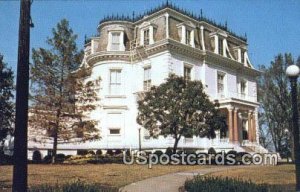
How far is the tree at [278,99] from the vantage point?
3797cm

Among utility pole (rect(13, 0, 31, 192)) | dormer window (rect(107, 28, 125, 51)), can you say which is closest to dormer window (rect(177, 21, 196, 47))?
dormer window (rect(107, 28, 125, 51))

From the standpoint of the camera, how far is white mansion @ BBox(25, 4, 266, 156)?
33.8 metres

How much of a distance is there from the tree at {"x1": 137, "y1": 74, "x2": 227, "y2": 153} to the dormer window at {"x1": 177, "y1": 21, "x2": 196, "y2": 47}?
915cm

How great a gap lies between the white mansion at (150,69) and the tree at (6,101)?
5.04m

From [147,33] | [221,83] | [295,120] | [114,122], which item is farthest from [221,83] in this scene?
[295,120]

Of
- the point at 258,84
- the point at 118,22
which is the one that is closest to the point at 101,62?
the point at 118,22

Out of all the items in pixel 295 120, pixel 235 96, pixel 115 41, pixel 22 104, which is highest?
pixel 115 41

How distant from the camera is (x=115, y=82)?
1425 inches

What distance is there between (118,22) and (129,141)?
1087cm

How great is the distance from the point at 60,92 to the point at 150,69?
1078cm

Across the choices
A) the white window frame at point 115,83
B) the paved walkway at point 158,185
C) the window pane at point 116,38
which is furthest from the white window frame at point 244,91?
the paved walkway at point 158,185

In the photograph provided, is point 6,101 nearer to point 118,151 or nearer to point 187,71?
point 118,151

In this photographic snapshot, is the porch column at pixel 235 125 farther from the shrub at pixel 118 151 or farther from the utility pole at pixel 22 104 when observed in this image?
the utility pole at pixel 22 104

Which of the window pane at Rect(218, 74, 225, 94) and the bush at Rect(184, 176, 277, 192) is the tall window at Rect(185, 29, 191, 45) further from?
the bush at Rect(184, 176, 277, 192)
